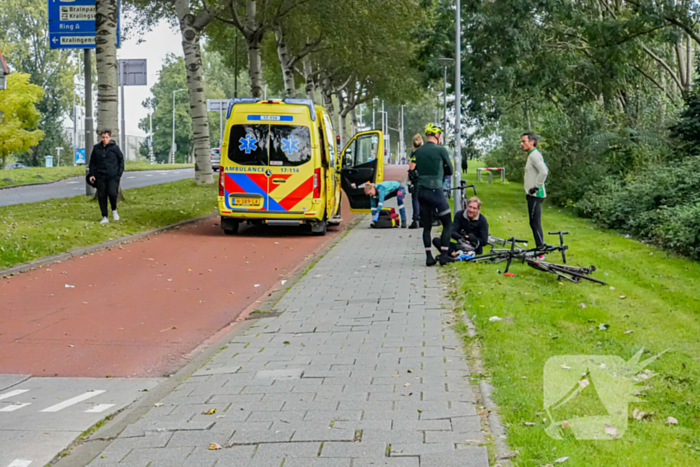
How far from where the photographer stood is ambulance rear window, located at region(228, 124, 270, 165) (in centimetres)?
1697

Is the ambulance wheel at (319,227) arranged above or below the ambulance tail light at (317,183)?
Result: below

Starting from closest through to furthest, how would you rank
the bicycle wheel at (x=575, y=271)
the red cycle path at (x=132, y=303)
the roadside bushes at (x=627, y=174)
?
the red cycle path at (x=132, y=303)
the bicycle wheel at (x=575, y=271)
the roadside bushes at (x=627, y=174)

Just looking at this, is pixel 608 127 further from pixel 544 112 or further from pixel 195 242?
pixel 195 242

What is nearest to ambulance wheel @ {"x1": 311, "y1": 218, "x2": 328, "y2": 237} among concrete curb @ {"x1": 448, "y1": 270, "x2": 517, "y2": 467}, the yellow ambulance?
the yellow ambulance

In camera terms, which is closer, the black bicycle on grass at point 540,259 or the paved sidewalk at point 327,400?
the paved sidewalk at point 327,400

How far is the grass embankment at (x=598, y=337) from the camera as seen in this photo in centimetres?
427

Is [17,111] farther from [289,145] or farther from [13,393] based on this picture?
[13,393]

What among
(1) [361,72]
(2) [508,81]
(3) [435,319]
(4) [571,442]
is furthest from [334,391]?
(1) [361,72]

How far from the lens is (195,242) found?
51.8 feet

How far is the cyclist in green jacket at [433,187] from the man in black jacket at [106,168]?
23.6ft

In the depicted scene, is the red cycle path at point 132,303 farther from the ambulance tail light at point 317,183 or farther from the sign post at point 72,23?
the sign post at point 72,23

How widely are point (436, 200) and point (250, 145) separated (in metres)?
6.29

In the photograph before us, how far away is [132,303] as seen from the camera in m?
9.47

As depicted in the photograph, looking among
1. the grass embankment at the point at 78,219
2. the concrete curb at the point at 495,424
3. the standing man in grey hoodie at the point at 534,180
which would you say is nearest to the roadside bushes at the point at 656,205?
the standing man in grey hoodie at the point at 534,180
